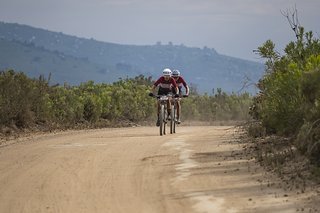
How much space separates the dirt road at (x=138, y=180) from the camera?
10.5m

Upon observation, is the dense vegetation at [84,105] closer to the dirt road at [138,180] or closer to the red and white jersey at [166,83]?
the red and white jersey at [166,83]

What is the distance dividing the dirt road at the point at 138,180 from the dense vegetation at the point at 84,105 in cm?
690

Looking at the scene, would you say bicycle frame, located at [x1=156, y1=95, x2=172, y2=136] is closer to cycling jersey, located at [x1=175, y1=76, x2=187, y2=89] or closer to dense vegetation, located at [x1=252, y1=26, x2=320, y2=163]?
cycling jersey, located at [x1=175, y1=76, x2=187, y2=89]

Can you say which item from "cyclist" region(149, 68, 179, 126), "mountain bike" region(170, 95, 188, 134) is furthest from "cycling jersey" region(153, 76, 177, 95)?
"mountain bike" region(170, 95, 188, 134)

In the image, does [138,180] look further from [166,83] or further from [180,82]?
[180,82]

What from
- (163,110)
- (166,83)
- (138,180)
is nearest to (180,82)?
(166,83)

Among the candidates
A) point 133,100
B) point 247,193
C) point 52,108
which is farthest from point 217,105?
point 247,193

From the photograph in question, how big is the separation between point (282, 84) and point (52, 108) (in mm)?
14958

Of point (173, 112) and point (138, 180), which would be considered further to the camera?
point (173, 112)

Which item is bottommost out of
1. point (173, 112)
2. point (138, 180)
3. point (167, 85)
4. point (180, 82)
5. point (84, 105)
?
point (138, 180)

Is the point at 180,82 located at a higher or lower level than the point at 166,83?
higher

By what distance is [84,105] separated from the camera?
3122 cm

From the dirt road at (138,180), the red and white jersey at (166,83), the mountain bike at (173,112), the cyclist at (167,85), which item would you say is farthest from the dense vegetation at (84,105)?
the dirt road at (138,180)

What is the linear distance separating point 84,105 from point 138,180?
18.8 m
